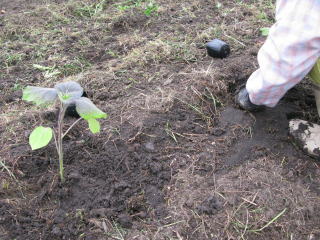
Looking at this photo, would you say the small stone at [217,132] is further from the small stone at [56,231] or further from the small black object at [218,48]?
the small stone at [56,231]

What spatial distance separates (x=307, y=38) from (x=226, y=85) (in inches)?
28.1

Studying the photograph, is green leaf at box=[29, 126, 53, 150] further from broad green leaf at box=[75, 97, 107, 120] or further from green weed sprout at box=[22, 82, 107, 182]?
broad green leaf at box=[75, 97, 107, 120]

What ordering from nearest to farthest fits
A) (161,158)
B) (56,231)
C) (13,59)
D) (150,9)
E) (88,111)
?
1. (88,111)
2. (56,231)
3. (161,158)
4. (13,59)
5. (150,9)

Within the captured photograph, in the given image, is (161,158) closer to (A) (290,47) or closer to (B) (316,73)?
(A) (290,47)

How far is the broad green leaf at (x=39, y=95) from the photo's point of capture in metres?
1.33

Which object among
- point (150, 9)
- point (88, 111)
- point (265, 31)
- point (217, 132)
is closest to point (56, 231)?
point (88, 111)

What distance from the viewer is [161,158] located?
175 centimetres

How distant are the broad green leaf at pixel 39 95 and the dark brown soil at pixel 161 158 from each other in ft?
1.38

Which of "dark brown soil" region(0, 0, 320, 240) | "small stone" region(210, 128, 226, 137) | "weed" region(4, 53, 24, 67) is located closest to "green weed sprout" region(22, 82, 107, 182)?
"dark brown soil" region(0, 0, 320, 240)

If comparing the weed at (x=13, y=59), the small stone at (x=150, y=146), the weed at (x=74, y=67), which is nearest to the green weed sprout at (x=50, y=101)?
the small stone at (x=150, y=146)

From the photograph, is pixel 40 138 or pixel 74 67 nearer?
pixel 40 138

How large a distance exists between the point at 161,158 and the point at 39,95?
0.65 metres

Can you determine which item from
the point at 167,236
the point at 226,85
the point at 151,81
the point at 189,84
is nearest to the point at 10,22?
the point at 151,81

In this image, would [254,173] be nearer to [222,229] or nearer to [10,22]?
[222,229]
